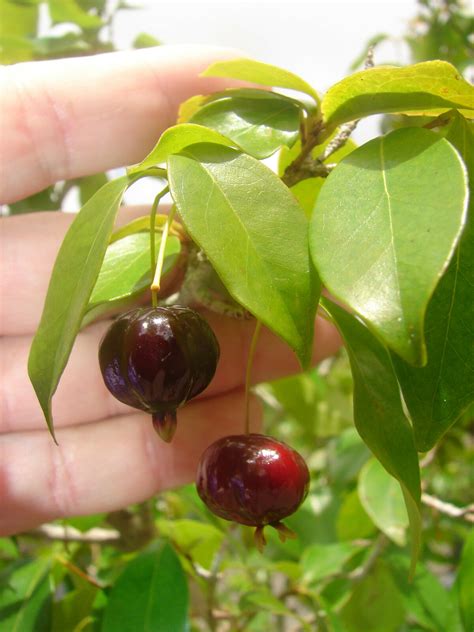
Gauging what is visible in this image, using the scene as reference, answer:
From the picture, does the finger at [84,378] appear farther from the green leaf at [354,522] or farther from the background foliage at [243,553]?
the green leaf at [354,522]

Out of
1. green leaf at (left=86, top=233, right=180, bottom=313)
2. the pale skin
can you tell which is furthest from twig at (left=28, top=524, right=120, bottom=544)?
green leaf at (left=86, top=233, right=180, bottom=313)

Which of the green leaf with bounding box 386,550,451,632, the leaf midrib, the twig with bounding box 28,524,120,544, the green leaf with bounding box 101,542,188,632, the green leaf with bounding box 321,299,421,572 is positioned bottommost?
the twig with bounding box 28,524,120,544

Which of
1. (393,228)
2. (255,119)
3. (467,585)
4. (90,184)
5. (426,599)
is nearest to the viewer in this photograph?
(393,228)

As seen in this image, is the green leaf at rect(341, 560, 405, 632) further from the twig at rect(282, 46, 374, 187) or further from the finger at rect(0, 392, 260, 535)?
the twig at rect(282, 46, 374, 187)

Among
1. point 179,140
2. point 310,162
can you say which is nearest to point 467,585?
point 310,162

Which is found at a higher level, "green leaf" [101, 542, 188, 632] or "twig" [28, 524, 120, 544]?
"green leaf" [101, 542, 188, 632]

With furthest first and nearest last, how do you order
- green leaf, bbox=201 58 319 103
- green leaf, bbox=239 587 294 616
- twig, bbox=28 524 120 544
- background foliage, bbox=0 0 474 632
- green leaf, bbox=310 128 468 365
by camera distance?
twig, bbox=28 524 120 544 < green leaf, bbox=239 587 294 616 < background foliage, bbox=0 0 474 632 < green leaf, bbox=201 58 319 103 < green leaf, bbox=310 128 468 365

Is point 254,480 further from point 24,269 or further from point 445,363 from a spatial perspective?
point 24,269
